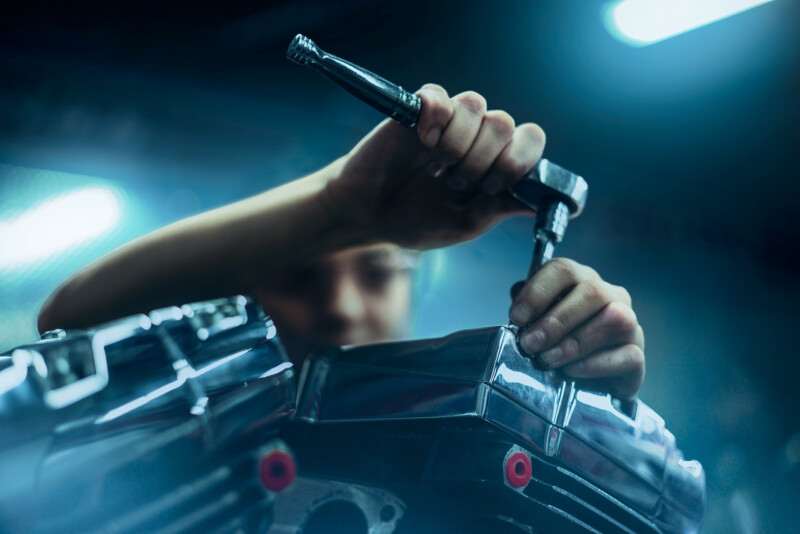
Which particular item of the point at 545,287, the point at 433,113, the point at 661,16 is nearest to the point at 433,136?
the point at 433,113

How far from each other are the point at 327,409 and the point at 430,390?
0.18 feet

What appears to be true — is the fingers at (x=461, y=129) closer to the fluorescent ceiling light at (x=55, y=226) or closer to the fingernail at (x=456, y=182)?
the fingernail at (x=456, y=182)

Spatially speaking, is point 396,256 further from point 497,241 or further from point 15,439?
point 15,439

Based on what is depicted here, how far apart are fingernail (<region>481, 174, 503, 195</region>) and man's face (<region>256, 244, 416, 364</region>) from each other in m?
0.20

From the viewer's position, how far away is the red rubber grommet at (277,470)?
0.79 ft

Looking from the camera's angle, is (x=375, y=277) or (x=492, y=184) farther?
(x=375, y=277)

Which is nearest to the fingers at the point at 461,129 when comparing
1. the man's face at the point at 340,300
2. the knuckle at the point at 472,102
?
the knuckle at the point at 472,102

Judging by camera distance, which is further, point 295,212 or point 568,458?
point 295,212

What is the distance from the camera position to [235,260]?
0.53 meters

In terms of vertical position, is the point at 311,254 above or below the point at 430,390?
above

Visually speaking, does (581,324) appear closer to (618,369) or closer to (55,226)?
(618,369)

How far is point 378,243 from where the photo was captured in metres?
0.57

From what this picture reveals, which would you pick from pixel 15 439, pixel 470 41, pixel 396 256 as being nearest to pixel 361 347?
pixel 15 439

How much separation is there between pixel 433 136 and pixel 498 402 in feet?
0.59
